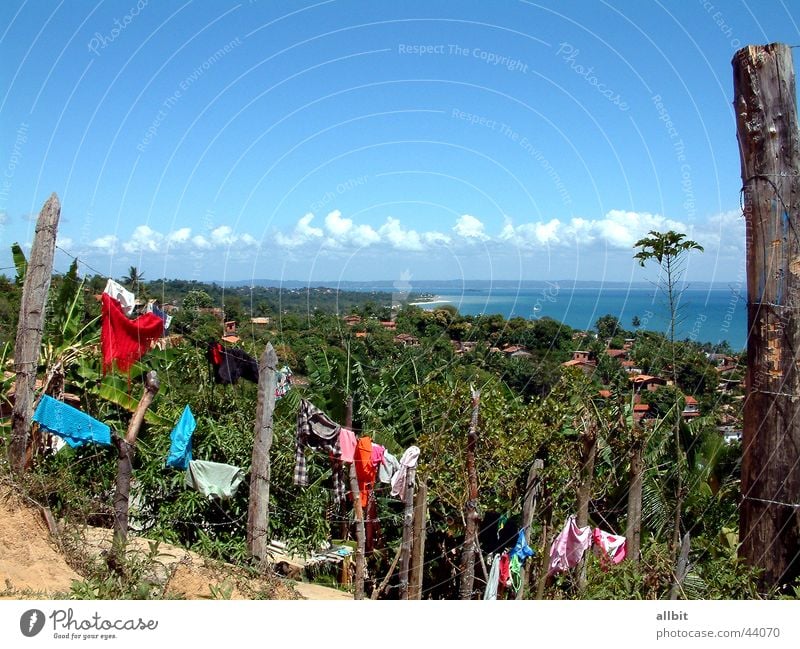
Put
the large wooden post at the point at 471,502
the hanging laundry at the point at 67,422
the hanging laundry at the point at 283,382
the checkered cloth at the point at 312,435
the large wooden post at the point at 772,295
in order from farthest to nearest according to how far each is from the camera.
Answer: the hanging laundry at the point at 283,382 → the hanging laundry at the point at 67,422 → the checkered cloth at the point at 312,435 → the large wooden post at the point at 471,502 → the large wooden post at the point at 772,295

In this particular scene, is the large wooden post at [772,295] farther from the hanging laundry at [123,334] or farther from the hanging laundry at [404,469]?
the hanging laundry at [123,334]

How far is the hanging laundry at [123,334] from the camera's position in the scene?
16.7 feet

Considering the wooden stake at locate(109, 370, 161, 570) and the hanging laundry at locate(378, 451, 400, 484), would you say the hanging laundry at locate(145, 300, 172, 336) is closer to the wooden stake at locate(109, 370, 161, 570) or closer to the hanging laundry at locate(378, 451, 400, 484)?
the wooden stake at locate(109, 370, 161, 570)

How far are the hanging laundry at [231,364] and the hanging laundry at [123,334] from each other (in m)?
0.51

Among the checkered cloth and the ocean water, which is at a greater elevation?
the ocean water

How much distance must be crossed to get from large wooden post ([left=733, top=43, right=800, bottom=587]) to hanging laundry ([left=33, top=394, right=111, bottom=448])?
3.95m

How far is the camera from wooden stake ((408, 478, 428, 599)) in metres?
3.80

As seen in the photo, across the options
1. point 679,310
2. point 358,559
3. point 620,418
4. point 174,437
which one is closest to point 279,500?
point 174,437

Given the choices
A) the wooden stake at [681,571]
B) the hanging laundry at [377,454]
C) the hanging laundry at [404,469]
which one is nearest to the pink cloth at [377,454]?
the hanging laundry at [377,454]

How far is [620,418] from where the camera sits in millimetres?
4645

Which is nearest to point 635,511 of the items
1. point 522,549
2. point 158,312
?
point 522,549

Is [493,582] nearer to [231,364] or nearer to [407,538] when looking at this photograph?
[407,538]
